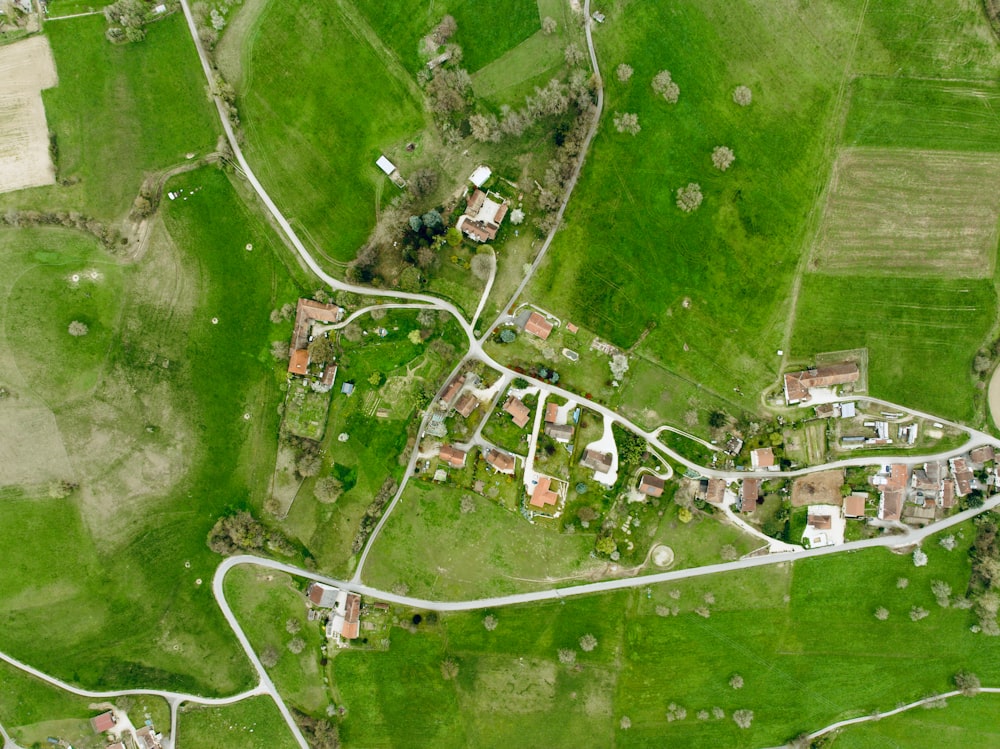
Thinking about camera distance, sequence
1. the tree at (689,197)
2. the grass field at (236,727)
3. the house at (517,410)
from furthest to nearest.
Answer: the grass field at (236,727)
the house at (517,410)
the tree at (689,197)

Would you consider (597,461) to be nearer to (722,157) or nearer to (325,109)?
(722,157)

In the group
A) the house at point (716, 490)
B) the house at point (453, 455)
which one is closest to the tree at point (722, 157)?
the house at point (716, 490)

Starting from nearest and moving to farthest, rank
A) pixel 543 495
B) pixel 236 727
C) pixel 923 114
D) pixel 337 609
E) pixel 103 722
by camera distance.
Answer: pixel 923 114 → pixel 543 495 → pixel 103 722 → pixel 337 609 → pixel 236 727

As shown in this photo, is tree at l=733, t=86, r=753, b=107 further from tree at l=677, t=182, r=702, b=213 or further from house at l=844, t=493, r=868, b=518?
house at l=844, t=493, r=868, b=518

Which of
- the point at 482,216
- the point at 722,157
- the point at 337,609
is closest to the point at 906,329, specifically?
the point at 722,157

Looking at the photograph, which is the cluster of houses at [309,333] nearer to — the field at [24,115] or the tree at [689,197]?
the field at [24,115]
